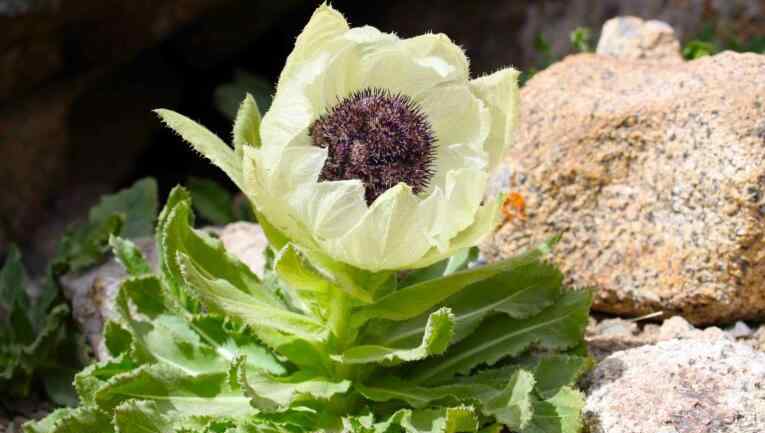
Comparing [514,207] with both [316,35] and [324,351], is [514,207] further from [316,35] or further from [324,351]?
[316,35]

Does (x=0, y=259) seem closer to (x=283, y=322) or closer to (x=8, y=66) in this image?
(x=8, y=66)

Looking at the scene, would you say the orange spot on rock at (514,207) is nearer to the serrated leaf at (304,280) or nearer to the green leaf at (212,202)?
the serrated leaf at (304,280)

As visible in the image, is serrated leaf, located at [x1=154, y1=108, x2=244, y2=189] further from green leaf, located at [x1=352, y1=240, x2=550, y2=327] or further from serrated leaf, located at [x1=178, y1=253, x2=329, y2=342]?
green leaf, located at [x1=352, y1=240, x2=550, y2=327]

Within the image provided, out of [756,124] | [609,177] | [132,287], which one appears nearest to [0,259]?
[132,287]

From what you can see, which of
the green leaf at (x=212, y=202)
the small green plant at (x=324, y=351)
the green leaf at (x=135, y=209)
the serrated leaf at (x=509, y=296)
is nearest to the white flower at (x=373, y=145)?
the small green plant at (x=324, y=351)

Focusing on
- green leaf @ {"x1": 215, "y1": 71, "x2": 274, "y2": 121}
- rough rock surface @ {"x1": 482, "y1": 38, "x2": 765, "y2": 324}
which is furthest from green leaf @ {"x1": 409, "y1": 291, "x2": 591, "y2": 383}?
green leaf @ {"x1": 215, "y1": 71, "x2": 274, "y2": 121}
